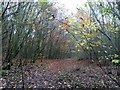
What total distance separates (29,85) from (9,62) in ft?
6.26

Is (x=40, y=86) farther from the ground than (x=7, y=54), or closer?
closer

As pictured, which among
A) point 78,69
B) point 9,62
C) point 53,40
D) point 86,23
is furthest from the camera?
point 53,40

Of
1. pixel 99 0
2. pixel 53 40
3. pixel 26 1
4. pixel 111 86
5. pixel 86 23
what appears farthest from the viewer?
pixel 53 40

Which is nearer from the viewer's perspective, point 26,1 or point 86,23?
point 86,23

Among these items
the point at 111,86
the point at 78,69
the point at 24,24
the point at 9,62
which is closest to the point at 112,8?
the point at 111,86

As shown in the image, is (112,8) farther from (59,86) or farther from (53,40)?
(53,40)

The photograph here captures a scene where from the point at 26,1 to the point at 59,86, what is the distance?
8.47ft

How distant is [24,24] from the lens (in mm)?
A: 5707

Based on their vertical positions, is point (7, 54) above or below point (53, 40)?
below

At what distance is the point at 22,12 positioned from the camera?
6.06 meters

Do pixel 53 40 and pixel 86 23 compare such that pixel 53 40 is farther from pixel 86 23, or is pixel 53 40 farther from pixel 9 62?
pixel 86 23

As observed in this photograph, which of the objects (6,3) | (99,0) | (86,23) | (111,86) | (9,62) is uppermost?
(6,3)

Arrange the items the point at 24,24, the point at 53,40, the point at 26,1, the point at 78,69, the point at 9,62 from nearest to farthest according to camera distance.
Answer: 1. the point at 24,24
2. the point at 26,1
3. the point at 9,62
4. the point at 78,69
5. the point at 53,40

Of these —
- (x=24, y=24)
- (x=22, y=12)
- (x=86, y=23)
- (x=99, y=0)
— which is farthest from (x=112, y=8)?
(x=22, y=12)
